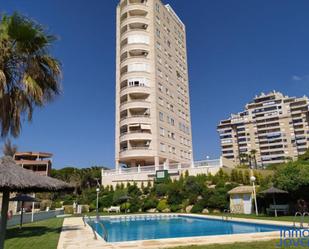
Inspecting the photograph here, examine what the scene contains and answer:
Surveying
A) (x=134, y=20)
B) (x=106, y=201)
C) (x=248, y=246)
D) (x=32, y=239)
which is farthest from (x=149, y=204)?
(x=134, y=20)

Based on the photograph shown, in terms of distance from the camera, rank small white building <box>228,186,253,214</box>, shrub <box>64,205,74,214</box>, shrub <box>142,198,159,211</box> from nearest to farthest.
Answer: small white building <box>228,186,253,214</box> < shrub <box>142,198,159,211</box> < shrub <box>64,205,74,214</box>

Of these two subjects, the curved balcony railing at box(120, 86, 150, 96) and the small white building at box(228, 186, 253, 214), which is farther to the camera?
the curved balcony railing at box(120, 86, 150, 96)

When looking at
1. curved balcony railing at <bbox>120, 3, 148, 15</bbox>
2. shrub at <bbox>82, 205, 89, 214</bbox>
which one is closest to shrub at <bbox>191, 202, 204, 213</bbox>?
shrub at <bbox>82, 205, 89, 214</bbox>

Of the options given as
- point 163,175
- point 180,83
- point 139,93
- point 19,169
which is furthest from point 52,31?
point 180,83

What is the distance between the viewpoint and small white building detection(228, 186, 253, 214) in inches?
990

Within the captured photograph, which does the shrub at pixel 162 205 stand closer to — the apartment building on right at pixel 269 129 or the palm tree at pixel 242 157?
the palm tree at pixel 242 157

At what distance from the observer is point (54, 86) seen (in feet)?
32.7

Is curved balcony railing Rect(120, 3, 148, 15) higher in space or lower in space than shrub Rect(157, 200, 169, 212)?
higher

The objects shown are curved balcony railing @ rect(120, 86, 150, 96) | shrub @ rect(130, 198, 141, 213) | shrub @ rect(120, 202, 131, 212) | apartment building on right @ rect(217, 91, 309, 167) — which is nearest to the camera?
shrub @ rect(130, 198, 141, 213)

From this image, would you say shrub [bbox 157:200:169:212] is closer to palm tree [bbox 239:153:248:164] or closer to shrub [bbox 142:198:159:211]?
shrub [bbox 142:198:159:211]

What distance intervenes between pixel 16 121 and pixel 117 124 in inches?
1502

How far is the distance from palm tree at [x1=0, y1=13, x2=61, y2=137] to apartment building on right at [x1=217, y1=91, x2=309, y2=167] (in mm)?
95268

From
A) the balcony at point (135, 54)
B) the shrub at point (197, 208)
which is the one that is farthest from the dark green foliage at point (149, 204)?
the balcony at point (135, 54)

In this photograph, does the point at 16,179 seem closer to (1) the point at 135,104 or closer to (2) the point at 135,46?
(1) the point at 135,104
